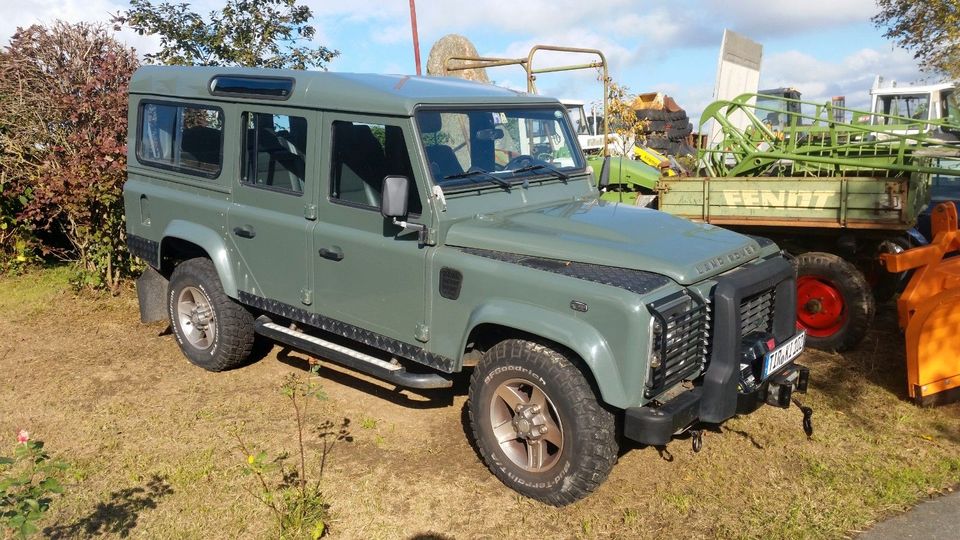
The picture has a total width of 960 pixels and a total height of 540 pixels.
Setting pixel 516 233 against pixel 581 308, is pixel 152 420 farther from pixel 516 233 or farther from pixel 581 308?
pixel 581 308

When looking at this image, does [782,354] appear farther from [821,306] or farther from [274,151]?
[274,151]

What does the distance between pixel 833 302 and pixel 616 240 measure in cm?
294

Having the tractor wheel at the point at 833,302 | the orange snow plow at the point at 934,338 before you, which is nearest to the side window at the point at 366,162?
the orange snow plow at the point at 934,338

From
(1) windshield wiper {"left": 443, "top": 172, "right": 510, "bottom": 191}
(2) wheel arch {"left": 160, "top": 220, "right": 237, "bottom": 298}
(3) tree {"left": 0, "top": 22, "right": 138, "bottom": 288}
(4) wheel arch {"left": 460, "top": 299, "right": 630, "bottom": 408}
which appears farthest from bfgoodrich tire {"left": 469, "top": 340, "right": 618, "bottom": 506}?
(3) tree {"left": 0, "top": 22, "right": 138, "bottom": 288}

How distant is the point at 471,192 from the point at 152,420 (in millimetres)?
2549

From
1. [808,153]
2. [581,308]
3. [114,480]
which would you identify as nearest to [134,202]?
[114,480]

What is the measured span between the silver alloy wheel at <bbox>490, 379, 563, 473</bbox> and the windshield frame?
1.12 metres

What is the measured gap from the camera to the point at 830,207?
569 cm

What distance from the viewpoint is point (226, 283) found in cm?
500

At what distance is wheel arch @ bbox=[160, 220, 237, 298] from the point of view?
4996 mm

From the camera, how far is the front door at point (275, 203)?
176 inches

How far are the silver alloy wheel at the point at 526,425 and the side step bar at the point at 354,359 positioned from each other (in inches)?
14.9

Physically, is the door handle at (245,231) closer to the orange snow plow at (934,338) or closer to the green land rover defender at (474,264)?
the green land rover defender at (474,264)

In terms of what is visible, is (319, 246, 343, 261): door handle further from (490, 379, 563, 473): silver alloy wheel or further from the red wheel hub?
the red wheel hub
